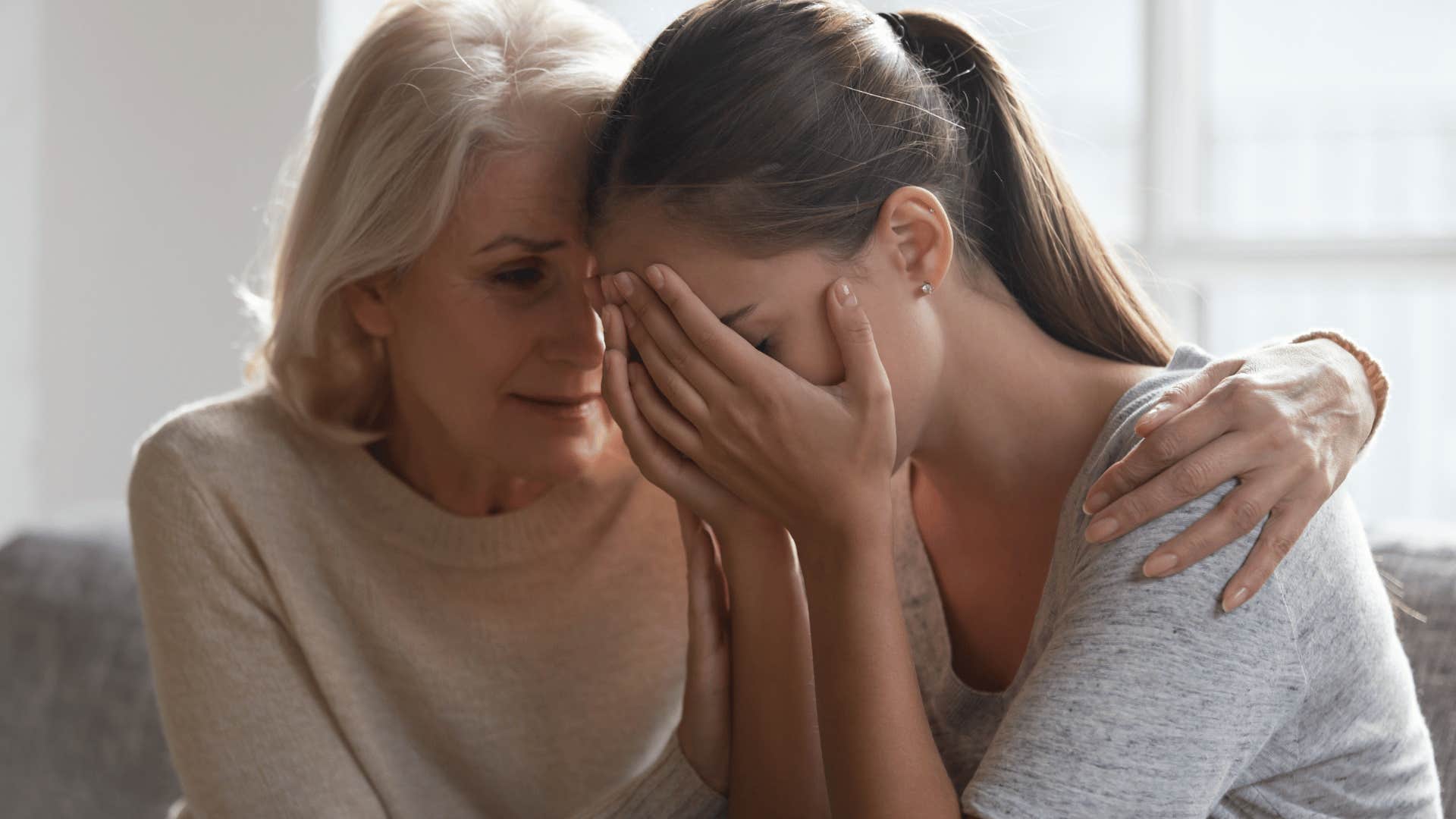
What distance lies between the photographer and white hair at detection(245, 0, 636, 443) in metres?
1.30

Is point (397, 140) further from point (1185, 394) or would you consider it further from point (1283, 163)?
point (1283, 163)

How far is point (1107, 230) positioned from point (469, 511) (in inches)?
77.5

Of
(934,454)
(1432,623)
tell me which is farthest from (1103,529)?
(1432,623)

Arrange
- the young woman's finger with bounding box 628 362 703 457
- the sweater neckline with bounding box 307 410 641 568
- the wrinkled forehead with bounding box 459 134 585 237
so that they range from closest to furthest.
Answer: the young woman's finger with bounding box 628 362 703 457 < the wrinkled forehead with bounding box 459 134 585 237 < the sweater neckline with bounding box 307 410 641 568

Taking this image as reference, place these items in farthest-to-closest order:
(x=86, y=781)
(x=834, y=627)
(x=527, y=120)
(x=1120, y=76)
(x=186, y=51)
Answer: (x=1120, y=76)
(x=186, y=51)
(x=86, y=781)
(x=527, y=120)
(x=834, y=627)

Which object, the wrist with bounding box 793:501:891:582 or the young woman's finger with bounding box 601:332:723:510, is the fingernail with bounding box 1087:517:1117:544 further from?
Answer: the young woman's finger with bounding box 601:332:723:510

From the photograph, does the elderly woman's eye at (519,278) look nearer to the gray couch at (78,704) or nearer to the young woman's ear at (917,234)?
the young woman's ear at (917,234)

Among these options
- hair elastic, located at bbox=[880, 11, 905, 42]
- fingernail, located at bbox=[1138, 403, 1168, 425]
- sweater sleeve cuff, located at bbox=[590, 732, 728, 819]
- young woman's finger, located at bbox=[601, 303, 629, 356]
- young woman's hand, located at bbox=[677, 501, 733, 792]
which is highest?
hair elastic, located at bbox=[880, 11, 905, 42]

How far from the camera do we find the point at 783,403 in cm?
111

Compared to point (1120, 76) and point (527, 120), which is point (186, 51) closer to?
point (527, 120)

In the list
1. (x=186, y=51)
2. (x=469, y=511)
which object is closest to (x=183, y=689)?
(x=469, y=511)

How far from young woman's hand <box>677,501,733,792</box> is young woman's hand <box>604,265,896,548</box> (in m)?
0.23

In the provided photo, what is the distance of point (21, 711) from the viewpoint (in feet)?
6.24

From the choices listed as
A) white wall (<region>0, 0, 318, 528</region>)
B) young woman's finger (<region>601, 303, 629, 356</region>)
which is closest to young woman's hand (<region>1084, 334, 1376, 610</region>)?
young woman's finger (<region>601, 303, 629, 356</region>)
